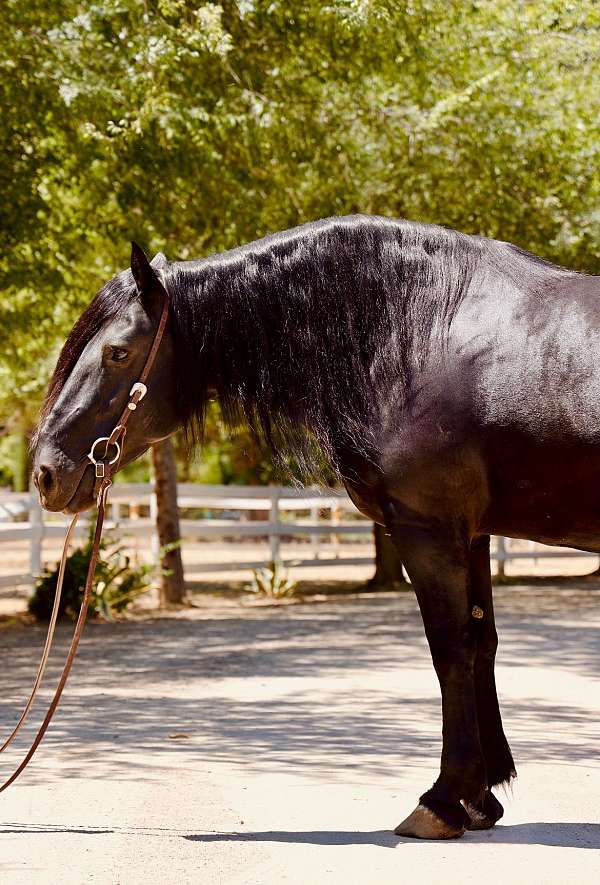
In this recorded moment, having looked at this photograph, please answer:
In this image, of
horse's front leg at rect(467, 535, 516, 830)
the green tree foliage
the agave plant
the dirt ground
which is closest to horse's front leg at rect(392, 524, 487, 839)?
the dirt ground

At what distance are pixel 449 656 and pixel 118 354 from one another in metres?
1.60

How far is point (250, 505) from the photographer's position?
58.0 ft

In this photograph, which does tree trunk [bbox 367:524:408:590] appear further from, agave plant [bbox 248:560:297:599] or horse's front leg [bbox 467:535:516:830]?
horse's front leg [bbox 467:535:516:830]

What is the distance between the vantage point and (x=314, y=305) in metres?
4.25

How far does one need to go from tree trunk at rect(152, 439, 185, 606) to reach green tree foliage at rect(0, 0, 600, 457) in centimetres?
213

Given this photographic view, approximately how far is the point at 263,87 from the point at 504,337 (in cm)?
814

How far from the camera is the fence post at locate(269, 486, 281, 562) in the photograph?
16.9m

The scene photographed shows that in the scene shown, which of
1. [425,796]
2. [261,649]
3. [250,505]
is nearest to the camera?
[425,796]

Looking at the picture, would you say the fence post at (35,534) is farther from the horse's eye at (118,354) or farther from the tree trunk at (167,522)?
the horse's eye at (118,354)

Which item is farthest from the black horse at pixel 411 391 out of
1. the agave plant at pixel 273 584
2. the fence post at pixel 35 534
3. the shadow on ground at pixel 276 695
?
the agave plant at pixel 273 584

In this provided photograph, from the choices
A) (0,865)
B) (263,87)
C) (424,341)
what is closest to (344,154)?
(263,87)

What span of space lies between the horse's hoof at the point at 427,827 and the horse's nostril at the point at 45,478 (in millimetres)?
1755

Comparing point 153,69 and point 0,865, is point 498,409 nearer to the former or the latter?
point 0,865

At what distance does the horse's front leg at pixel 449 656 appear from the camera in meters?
4.02
